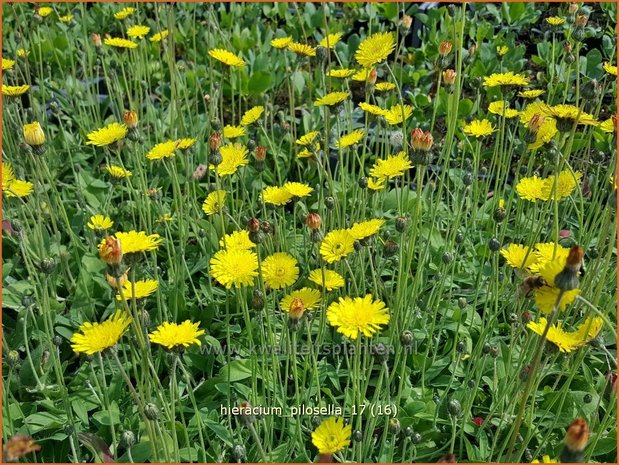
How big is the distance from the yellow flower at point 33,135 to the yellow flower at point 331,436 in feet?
3.36

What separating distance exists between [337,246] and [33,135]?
81cm

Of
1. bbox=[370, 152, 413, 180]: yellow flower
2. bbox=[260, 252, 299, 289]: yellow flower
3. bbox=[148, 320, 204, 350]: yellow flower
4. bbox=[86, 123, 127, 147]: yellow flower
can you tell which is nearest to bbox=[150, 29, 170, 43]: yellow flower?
bbox=[86, 123, 127, 147]: yellow flower

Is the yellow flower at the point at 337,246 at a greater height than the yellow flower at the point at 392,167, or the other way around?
the yellow flower at the point at 392,167

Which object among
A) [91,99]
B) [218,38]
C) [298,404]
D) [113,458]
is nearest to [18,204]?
[91,99]

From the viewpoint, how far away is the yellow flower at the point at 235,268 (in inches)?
54.7

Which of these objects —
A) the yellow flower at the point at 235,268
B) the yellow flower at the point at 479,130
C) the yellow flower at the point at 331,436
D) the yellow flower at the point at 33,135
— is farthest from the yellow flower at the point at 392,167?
the yellow flower at the point at 33,135

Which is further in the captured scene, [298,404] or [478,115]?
[478,115]

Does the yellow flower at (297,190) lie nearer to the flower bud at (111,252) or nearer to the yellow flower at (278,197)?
the yellow flower at (278,197)

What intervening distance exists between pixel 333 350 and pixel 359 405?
365 mm

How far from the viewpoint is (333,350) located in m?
1.72

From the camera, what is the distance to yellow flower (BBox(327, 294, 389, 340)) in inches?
45.8

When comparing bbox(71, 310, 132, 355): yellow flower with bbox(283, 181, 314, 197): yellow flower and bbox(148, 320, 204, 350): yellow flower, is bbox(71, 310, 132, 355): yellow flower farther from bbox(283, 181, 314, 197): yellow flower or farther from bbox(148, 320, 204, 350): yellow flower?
bbox(283, 181, 314, 197): yellow flower

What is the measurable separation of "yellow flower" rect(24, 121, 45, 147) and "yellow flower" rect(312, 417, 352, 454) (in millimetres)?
1023

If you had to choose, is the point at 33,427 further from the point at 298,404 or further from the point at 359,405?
the point at 359,405
